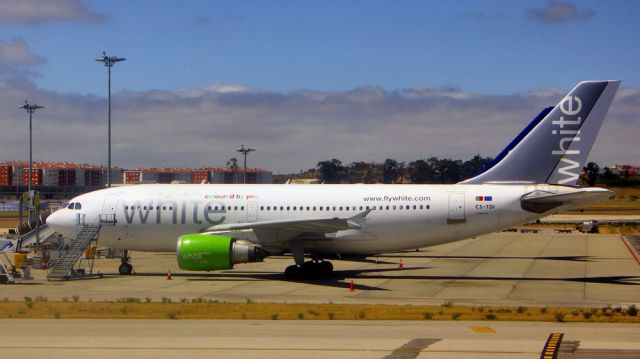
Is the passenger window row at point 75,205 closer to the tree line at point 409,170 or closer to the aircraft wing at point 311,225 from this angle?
the aircraft wing at point 311,225

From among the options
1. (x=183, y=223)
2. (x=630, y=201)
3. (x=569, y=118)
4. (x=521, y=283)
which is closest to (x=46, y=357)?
(x=183, y=223)

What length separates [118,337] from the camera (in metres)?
17.6

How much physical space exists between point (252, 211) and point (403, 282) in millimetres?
6894

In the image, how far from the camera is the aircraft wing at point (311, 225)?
99.7 ft

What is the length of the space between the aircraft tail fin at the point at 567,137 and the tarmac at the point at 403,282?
4.31 meters

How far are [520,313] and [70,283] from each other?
56.1ft

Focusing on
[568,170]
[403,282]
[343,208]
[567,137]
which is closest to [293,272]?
[343,208]

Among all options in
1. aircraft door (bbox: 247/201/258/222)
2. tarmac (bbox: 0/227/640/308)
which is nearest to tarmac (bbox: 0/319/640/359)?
tarmac (bbox: 0/227/640/308)

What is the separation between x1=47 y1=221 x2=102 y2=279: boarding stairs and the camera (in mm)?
32219

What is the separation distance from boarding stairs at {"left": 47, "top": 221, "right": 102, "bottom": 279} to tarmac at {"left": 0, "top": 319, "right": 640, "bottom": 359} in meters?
11.9

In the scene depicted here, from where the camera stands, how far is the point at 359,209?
109ft

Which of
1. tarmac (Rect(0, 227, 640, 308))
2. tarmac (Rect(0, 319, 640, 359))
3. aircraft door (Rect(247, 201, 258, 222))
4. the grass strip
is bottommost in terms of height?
tarmac (Rect(0, 227, 640, 308))

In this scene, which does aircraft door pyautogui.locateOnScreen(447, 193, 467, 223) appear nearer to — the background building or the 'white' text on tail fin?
the 'white' text on tail fin

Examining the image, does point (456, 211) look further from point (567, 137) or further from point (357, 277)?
point (567, 137)
